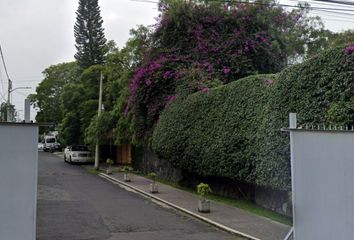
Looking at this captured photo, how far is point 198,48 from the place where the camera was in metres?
20.9

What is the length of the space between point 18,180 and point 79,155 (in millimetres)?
31728

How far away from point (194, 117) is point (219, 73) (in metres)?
3.91

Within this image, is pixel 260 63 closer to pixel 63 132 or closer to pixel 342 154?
pixel 342 154

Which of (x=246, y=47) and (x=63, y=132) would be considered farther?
(x=63, y=132)

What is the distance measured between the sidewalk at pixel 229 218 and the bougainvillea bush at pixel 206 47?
5.23 metres

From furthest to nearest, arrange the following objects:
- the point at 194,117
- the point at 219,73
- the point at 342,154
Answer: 1. the point at 219,73
2. the point at 194,117
3. the point at 342,154

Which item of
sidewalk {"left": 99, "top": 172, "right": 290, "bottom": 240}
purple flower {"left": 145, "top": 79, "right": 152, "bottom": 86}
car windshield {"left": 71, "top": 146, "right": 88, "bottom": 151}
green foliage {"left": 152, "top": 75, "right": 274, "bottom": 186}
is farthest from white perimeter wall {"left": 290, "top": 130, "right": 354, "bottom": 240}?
car windshield {"left": 71, "top": 146, "right": 88, "bottom": 151}

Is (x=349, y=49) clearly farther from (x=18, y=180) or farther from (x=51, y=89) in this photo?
(x=51, y=89)

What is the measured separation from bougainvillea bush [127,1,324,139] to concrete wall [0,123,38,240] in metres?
15.0

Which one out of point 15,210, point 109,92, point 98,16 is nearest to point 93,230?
point 15,210

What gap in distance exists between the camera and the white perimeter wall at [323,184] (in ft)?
19.6

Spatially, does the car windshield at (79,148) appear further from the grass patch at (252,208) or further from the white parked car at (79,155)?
the grass patch at (252,208)

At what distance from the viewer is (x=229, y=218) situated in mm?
11938

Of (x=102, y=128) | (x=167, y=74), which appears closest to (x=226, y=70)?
(x=167, y=74)
